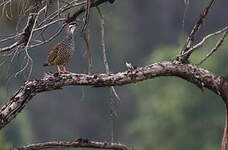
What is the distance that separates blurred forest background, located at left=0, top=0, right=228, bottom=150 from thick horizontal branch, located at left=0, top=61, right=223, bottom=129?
2141cm

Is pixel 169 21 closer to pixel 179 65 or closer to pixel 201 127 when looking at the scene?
pixel 201 127

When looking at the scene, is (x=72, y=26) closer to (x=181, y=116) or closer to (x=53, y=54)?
(x=53, y=54)

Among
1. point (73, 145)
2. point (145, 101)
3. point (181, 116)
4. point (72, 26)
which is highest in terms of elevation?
point (145, 101)

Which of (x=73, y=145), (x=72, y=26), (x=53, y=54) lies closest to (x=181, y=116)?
(x=53, y=54)

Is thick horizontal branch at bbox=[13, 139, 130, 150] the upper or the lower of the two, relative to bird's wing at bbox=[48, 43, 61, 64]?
lower

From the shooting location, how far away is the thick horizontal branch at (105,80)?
5773mm

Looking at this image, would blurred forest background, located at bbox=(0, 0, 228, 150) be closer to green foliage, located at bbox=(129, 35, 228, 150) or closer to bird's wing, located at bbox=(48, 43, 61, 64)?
green foliage, located at bbox=(129, 35, 228, 150)

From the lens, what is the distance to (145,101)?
3719 cm

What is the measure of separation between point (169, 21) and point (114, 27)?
2413 mm

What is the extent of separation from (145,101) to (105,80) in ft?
103

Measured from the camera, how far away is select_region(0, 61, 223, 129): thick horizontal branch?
5773 mm

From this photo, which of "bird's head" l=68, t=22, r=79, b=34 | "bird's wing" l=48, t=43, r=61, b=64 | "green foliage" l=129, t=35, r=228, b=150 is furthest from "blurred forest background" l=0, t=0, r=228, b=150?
"bird's head" l=68, t=22, r=79, b=34

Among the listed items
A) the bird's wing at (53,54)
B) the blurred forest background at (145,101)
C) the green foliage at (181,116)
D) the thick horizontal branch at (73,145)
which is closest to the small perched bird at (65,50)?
the bird's wing at (53,54)

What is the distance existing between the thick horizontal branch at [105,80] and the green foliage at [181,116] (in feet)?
82.4
